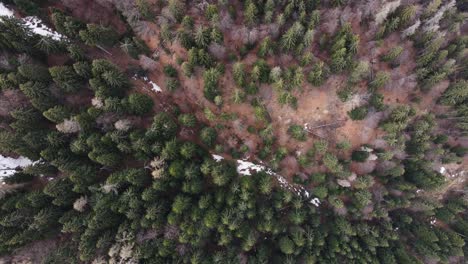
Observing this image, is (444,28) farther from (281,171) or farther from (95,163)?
(95,163)

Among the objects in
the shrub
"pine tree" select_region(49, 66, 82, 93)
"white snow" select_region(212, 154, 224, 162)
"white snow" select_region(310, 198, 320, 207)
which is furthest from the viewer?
"white snow" select_region(310, 198, 320, 207)

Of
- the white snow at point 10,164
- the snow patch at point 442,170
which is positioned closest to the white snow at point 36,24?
the white snow at point 10,164

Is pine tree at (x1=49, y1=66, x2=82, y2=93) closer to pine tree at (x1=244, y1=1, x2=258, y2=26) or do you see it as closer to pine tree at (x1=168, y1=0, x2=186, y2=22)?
pine tree at (x1=168, y1=0, x2=186, y2=22)

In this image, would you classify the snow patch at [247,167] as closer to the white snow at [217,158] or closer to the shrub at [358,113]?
the white snow at [217,158]

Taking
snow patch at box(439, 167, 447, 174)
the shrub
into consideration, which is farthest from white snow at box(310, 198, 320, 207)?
snow patch at box(439, 167, 447, 174)

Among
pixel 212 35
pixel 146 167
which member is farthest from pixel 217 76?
pixel 146 167

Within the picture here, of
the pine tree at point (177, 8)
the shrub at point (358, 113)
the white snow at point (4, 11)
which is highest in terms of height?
the pine tree at point (177, 8)
